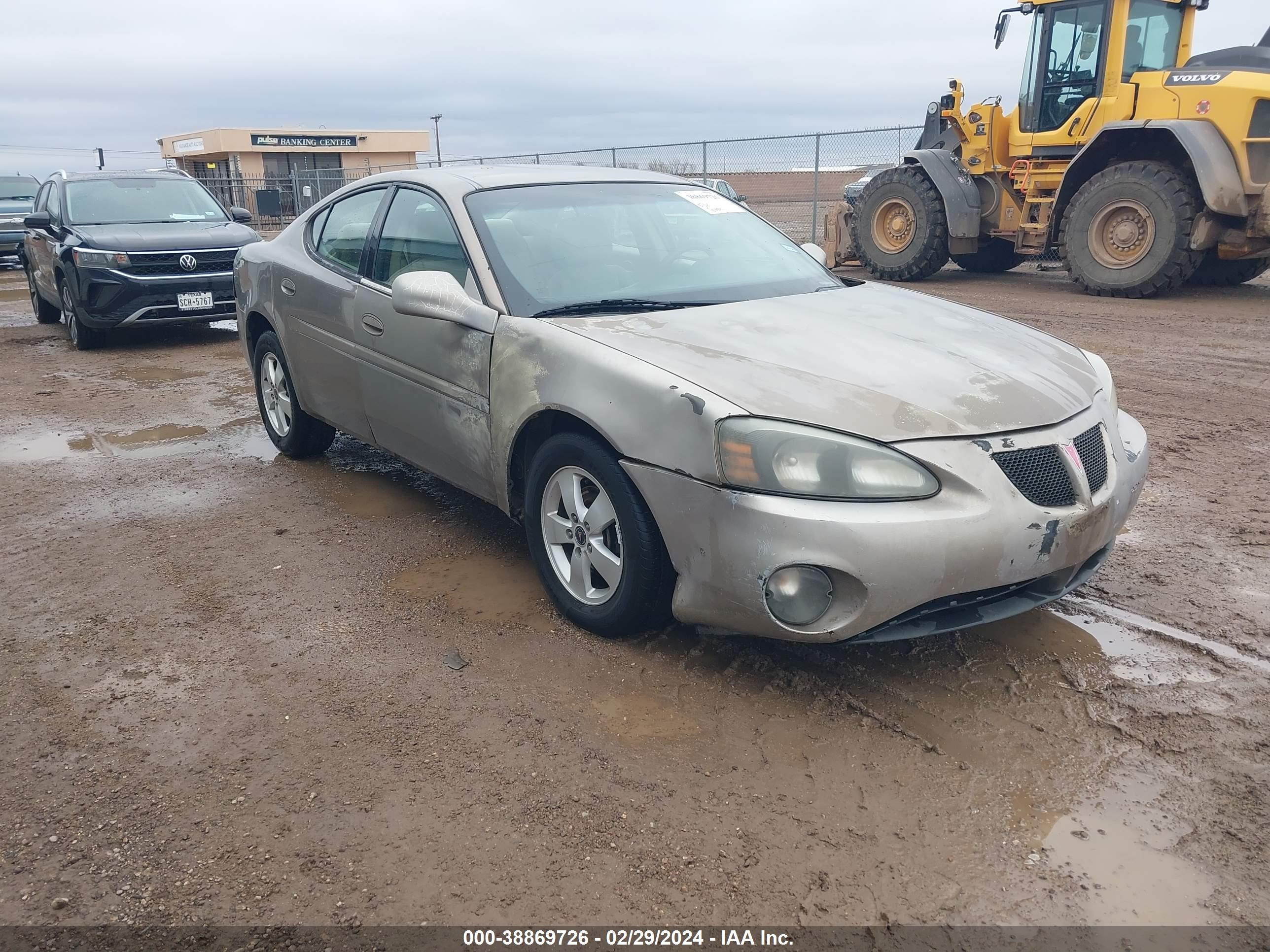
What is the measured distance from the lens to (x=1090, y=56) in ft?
36.6

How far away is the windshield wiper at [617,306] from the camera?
3.62 metres

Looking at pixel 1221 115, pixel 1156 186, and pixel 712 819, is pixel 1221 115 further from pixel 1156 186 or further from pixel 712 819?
pixel 712 819

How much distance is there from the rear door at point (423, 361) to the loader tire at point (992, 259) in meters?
11.3

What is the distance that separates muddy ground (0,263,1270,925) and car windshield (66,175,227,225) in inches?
267

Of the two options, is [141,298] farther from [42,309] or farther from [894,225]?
[894,225]

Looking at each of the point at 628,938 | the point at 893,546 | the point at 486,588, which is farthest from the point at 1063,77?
the point at 628,938

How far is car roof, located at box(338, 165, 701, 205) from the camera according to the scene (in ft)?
13.8

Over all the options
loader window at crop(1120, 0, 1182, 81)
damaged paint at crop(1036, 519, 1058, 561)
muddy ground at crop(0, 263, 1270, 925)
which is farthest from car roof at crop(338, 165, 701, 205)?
loader window at crop(1120, 0, 1182, 81)

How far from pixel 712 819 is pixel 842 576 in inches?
29.4

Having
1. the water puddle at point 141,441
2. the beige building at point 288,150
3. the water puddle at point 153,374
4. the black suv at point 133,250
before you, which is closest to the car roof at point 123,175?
the black suv at point 133,250

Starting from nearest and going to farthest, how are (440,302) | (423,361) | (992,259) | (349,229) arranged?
(440,302)
(423,361)
(349,229)
(992,259)

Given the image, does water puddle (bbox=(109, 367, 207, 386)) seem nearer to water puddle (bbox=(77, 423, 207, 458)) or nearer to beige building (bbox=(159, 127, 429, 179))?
water puddle (bbox=(77, 423, 207, 458))

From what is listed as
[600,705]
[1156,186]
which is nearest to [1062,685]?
[600,705]

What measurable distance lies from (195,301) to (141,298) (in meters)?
0.49
